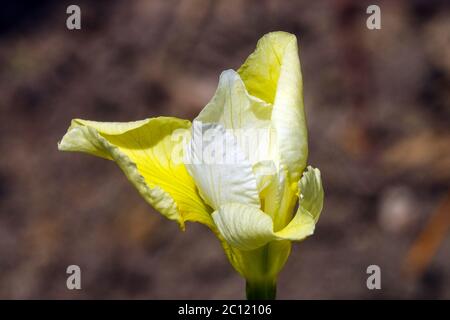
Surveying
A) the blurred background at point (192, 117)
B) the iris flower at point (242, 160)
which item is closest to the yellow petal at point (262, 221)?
the iris flower at point (242, 160)

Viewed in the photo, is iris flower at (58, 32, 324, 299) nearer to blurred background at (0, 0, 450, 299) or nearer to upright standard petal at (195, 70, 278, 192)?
upright standard petal at (195, 70, 278, 192)

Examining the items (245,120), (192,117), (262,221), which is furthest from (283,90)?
(192,117)

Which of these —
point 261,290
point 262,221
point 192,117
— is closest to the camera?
point 262,221

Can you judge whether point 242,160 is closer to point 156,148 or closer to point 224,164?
point 224,164

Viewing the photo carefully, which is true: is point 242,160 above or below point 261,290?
above

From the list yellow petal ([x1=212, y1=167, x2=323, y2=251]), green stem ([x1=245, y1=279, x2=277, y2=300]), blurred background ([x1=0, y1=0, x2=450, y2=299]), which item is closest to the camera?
yellow petal ([x1=212, y1=167, x2=323, y2=251])

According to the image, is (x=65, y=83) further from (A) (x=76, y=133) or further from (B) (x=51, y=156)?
(A) (x=76, y=133)

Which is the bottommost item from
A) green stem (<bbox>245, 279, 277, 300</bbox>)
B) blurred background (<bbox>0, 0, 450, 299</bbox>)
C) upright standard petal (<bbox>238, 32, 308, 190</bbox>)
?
green stem (<bbox>245, 279, 277, 300</bbox>)

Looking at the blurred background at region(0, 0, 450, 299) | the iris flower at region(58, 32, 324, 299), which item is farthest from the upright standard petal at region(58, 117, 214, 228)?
the blurred background at region(0, 0, 450, 299)
